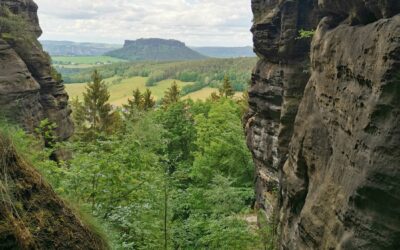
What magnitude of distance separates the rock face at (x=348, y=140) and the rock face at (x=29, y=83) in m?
16.8

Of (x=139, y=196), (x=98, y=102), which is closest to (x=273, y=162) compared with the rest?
(x=139, y=196)

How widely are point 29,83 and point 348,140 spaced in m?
24.0

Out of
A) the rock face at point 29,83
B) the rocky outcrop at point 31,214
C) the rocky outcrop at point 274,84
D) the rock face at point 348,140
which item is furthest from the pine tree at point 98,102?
the rocky outcrop at point 31,214

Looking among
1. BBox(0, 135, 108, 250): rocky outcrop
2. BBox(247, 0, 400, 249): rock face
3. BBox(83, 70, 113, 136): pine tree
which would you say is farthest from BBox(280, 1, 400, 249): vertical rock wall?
BBox(83, 70, 113, 136): pine tree

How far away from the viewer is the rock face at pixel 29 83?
26.8m

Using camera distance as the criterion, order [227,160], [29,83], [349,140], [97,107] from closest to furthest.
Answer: [349,140], [29,83], [227,160], [97,107]

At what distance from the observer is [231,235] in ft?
51.8

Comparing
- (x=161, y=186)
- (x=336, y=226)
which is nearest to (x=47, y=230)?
(x=336, y=226)

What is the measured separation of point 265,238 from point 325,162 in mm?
5801

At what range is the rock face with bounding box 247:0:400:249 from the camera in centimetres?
768

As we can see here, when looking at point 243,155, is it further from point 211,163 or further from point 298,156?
point 298,156

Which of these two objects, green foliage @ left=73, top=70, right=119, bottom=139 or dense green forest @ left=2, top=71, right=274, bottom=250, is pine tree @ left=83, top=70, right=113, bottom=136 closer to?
green foliage @ left=73, top=70, right=119, bottom=139

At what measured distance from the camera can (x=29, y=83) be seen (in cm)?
2852

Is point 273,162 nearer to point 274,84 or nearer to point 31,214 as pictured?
point 274,84
